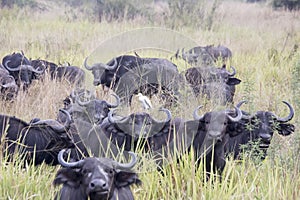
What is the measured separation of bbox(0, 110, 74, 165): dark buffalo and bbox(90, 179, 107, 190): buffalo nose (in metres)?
2.18

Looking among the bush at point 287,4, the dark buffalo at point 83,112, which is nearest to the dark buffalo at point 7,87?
the dark buffalo at point 83,112

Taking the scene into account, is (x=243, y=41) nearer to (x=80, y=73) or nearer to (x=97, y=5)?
(x=80, y=73)

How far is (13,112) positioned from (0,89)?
126 cm

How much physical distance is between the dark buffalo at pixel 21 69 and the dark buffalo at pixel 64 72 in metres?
0.15

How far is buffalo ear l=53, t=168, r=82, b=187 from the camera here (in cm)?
429

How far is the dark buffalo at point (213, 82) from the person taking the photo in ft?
28.3

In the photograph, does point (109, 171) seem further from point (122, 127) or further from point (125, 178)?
point (122, 127)

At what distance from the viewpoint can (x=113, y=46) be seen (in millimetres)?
12828

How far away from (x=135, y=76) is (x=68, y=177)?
594 centimetres

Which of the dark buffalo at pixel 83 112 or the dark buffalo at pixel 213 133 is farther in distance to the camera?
the dark buffalo at pixel 83 112

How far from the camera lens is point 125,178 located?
438 centimetres

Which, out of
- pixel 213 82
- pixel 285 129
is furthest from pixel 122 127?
pixel 213 82

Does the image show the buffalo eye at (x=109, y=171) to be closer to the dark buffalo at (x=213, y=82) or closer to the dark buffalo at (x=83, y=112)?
the dark buffalo at (x=83, y=112)

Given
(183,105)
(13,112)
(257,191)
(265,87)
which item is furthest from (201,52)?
(257,191)
